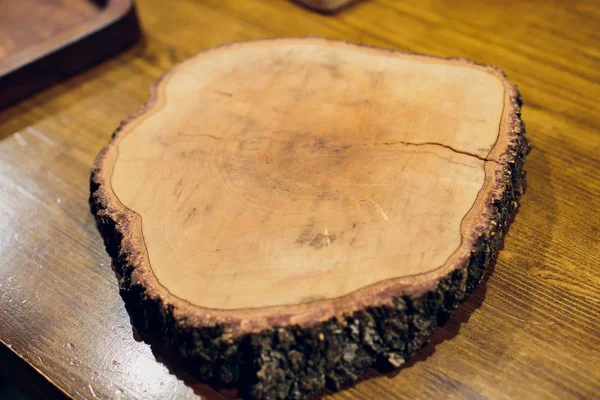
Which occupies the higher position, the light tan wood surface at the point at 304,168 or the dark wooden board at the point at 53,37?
the light tan wood surface at the point at 304,168

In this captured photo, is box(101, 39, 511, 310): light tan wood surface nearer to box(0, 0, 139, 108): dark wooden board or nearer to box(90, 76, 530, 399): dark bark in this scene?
box(90, 76, 530, 399): dark bark

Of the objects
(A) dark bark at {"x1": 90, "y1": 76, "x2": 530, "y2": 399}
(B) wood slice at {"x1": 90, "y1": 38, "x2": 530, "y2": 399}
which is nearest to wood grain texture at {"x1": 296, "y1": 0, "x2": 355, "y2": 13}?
(B) wood slice at {"x1": 90, "y1": 38, "x2": 530, "y2": 399}

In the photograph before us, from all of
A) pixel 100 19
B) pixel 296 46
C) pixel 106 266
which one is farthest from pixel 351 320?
pixel 100 19

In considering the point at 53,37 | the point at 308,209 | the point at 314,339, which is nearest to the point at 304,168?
the point at 308,209

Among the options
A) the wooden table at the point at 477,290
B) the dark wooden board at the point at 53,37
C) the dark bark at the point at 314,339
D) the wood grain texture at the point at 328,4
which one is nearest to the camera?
the dark bark at the point at 314,339

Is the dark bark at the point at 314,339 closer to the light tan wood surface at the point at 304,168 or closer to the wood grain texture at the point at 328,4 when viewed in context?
the light tan wood surface at the point at 304,168

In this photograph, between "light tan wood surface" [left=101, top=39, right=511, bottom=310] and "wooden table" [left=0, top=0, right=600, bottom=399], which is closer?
"light tan wood surface" [left=101, top=39, right=511, bottom=310]

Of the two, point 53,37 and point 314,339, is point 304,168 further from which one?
point 53,37

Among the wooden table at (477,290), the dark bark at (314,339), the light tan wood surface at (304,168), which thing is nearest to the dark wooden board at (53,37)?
the wooden table at (477,290)
